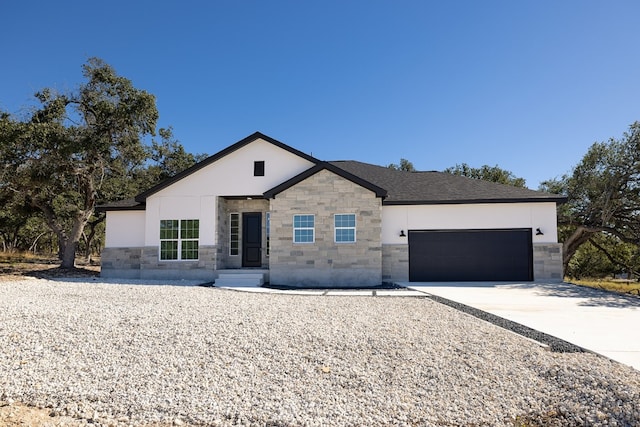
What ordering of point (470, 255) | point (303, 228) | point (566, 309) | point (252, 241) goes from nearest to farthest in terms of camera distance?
point (566, 309), point (303, 228), point (470, 255), point (252, 241)

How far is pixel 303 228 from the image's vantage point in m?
14.4

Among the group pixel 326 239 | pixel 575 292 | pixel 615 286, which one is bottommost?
pixel 615 286

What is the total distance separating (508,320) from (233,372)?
544cm

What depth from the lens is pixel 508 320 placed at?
24.2 ft

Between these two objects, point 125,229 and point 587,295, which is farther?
point 125,229

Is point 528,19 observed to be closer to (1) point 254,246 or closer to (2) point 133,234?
(1) point 254,246

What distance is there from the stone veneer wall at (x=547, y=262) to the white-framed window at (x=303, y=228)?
8516 mm

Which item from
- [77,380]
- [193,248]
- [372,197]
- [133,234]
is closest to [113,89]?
[133,234]

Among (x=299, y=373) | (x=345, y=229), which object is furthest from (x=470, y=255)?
(x=299, y=373)

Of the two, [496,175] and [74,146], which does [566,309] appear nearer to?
[74,146]

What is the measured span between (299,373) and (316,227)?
32.0 feet

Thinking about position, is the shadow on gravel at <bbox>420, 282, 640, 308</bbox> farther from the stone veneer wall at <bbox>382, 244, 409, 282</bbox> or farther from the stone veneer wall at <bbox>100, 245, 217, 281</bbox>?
the stone veneer wall at <bbox>100, 245, 217, 281</bbox>

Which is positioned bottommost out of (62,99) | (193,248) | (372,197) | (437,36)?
(193,248)

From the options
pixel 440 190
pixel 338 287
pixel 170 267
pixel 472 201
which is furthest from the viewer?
pixel 440 190
